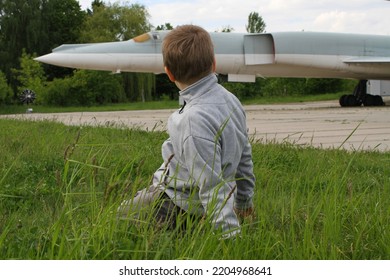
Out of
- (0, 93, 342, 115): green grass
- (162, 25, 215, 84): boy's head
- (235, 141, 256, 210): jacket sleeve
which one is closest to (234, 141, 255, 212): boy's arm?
(235, 141, 256, 210): jacket sleeve

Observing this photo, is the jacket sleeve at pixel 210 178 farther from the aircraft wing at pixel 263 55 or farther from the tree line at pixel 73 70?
the tree line at pixel 73 70

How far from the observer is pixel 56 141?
5.00m

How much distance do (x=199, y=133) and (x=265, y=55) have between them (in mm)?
13909

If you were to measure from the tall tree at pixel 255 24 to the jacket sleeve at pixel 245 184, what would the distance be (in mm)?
40013

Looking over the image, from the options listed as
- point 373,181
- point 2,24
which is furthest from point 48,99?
point 373,181

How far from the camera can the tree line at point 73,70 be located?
27297 mm

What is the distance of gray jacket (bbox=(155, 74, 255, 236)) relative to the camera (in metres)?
1.86

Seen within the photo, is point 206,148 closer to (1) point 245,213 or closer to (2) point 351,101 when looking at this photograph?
(1) point 245,213

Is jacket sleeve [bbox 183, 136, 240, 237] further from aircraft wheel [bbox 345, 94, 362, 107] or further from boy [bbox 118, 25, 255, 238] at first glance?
aircraft wheel [bbox 345, 94, 362, 107]

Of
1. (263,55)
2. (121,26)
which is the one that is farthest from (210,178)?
(121,26)

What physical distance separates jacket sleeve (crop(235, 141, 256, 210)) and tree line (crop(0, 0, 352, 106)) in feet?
68.6

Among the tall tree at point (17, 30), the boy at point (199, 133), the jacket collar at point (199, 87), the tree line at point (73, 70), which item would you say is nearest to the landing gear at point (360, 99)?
the tree line at point (73, 70)

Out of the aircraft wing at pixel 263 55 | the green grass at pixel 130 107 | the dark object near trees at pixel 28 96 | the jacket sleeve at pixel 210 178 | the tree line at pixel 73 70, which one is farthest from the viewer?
the tree line at pixel 73 70
